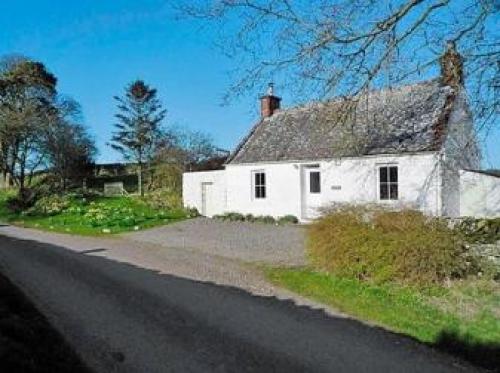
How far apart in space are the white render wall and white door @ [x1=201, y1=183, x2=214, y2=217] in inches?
10.9

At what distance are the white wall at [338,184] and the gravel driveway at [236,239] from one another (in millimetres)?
1634

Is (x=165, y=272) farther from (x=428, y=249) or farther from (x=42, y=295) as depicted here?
(x=428, y=249)

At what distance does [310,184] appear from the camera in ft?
82.9

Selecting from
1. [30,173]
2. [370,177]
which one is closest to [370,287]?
[370,177]

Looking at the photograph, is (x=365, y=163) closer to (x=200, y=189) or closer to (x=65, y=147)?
(x=200, y=189)

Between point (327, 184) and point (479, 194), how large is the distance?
6.06 m

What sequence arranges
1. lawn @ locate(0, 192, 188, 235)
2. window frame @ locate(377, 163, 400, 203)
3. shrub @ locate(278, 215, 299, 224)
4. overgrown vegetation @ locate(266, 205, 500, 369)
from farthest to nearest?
shrub @ locate(278, 215, 299, 224) < lawn @ locate(0, 192, 188, 235) < window frame @ locate(377, 163, 400, 203) < overgrown vegetation @ locate(266, 205, 500, 369)

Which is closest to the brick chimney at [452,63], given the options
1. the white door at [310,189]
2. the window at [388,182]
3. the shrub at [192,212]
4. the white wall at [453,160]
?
the white wall at [453,160]

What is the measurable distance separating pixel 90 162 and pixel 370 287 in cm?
3960

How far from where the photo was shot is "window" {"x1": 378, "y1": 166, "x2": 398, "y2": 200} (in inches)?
866

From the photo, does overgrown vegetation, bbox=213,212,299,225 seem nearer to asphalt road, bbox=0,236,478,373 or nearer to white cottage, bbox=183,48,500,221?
white cottage, bbox=183,48,500,221

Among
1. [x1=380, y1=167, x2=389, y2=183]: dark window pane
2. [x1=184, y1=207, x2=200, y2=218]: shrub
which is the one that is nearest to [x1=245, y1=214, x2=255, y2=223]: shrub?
[x1=184, y1=207, x2=200, y2=218]: shrub

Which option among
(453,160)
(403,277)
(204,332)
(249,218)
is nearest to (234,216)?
(249,218)

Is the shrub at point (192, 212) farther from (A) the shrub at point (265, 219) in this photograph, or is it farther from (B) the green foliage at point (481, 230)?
(B) the green foliage at point (481, 230)
